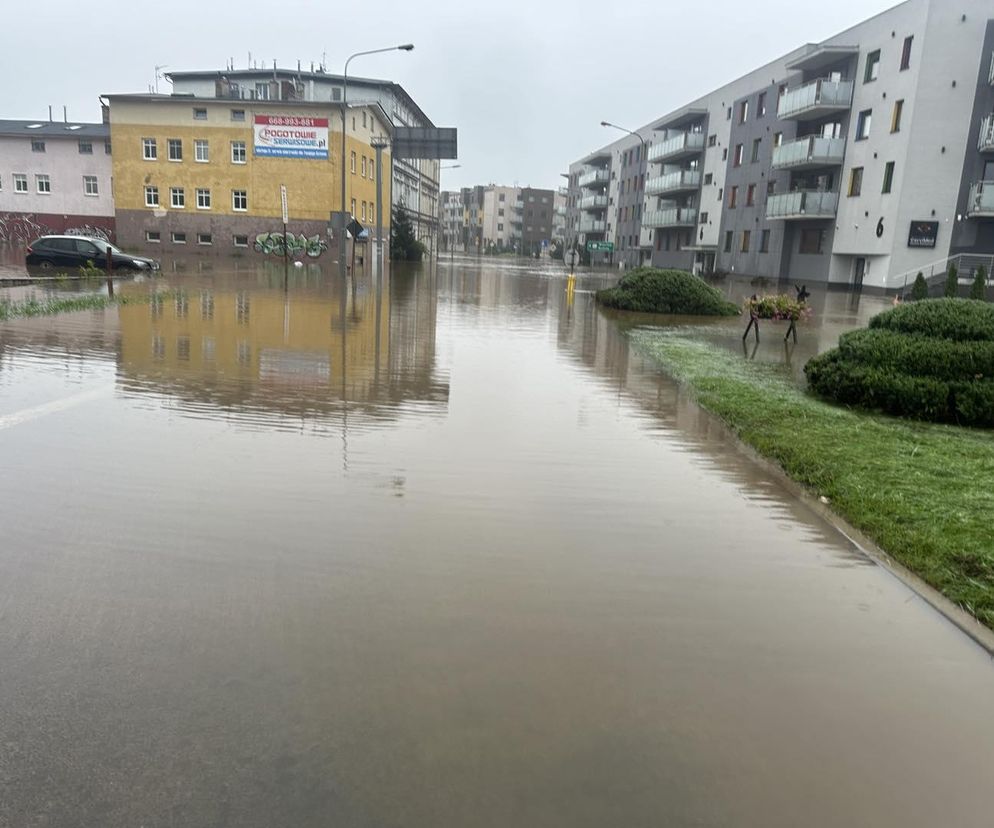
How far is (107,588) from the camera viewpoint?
152 inches

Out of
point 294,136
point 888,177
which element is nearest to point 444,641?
point 888,177

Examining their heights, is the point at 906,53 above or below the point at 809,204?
above

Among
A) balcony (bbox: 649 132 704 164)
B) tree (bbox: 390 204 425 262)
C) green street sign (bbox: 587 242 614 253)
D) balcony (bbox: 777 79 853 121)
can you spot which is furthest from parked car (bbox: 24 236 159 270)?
green street sign (bbox: 587 242 614 253)

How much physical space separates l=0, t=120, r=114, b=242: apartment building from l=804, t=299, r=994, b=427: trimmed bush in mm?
52125

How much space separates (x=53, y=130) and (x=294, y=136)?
61.3 feet

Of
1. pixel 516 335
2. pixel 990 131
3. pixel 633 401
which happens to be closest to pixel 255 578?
pixel 633 401

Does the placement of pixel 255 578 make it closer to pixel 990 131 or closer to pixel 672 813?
pixel 672 813

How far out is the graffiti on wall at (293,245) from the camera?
4675 cm

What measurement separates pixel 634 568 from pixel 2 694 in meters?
3.09

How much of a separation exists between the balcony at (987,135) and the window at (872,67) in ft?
19.8

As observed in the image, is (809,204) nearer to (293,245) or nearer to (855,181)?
(855,181)

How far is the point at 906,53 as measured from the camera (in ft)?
118

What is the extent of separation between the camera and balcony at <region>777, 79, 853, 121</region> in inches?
1585

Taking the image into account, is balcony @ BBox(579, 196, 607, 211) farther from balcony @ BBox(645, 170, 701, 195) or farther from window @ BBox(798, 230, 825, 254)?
window @ BBox(798, 230, 825, 254)
